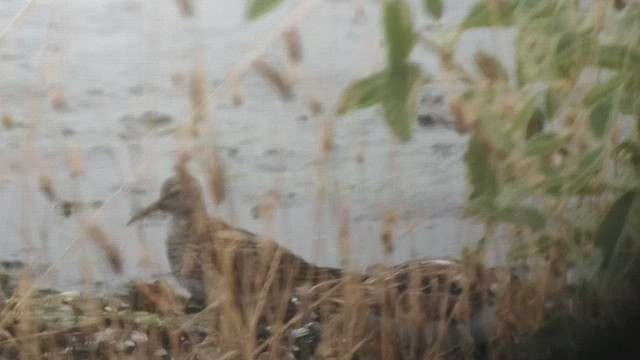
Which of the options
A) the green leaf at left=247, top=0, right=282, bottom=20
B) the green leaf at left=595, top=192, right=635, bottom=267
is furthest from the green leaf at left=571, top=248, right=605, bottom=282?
the green leaf at left=247, top=0, right=282, bottom=20

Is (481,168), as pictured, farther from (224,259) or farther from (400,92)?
(224,259)

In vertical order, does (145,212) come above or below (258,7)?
below

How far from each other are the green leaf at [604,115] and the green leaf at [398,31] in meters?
0.21

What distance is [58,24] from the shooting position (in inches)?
33.5

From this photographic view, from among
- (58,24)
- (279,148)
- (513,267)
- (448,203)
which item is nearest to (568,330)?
(513,267)

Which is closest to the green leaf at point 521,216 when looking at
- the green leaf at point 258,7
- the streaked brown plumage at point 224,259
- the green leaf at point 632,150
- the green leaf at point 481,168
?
the green leaf at point 481,168

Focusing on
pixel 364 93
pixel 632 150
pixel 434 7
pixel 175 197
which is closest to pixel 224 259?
pixel 175 197

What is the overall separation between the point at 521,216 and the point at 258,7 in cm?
41

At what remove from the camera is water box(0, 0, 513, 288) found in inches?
34.0

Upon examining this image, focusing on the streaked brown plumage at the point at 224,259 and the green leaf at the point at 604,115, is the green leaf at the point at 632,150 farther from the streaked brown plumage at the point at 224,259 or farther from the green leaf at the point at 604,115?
the streaked brown plumage at the point at 224,259

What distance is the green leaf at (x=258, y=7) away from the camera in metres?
0.85

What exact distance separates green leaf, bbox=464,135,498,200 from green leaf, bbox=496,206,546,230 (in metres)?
0.03

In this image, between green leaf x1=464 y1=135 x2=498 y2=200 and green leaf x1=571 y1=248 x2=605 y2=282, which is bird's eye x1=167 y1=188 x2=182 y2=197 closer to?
green leaf x1=464 y1=135 x2=498 y2=200

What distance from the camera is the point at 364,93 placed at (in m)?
0.85
